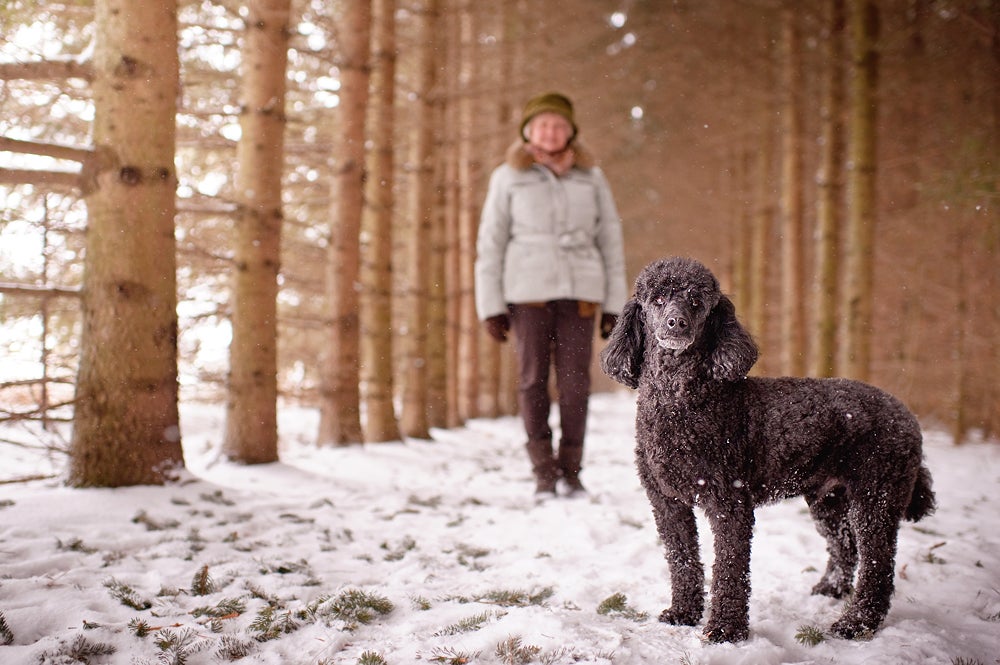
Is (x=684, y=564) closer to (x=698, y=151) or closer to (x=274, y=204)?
(x=274, y=204)

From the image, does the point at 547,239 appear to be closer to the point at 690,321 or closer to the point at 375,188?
the point at 690,321

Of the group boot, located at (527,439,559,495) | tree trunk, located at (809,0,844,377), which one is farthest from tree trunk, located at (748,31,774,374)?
boot, located at (527,439,559,495)

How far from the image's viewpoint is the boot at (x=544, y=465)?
441 cm

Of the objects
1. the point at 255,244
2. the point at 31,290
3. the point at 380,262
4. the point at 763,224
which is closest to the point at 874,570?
the point at 31,290

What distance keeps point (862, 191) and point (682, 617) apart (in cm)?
641

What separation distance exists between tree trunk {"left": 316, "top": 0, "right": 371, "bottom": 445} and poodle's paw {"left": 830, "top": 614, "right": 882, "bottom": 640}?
4.69m

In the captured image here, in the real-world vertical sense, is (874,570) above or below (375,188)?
below

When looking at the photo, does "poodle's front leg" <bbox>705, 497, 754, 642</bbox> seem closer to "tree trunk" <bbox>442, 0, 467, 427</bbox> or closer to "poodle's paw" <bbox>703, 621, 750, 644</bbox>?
"poodle's paw" <bbox>703, 621, 750, 644</bbox>

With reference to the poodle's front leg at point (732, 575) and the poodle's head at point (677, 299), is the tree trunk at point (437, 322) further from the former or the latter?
the poodle's front leg at point (732, 575)

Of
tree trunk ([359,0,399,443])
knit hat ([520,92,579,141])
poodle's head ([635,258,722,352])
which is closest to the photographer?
poodle's head ([635,258,722,352])

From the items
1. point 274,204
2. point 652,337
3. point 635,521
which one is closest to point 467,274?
point 274,204

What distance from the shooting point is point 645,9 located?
491 inches

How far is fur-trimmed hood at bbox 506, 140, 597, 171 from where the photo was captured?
14.2ft

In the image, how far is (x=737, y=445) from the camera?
2168mm
